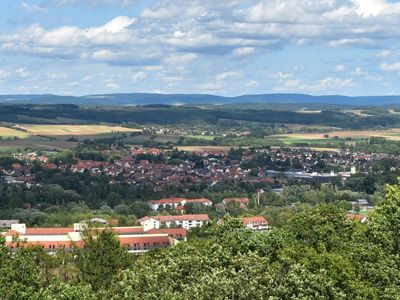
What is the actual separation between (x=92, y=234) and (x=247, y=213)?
58.4 meters

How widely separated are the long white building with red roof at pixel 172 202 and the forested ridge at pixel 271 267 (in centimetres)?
7932

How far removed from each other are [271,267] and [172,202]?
3697 inches

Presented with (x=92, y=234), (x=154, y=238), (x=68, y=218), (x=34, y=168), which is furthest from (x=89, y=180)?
(x=92, y=234)

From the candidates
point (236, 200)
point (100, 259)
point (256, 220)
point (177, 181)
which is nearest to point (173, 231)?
point (256, 220)

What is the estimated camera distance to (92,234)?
47.8m

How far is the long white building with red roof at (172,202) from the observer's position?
120 meters

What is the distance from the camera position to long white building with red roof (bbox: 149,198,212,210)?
119688 millimetres

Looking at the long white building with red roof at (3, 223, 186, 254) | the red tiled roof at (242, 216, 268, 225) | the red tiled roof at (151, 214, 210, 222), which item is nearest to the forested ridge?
the long white building with red roof at (3, 223, 186, 254)

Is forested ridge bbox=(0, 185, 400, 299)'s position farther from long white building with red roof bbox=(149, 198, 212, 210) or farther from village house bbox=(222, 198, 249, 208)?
long white building with red roof bbox=(149, 198, 212, 210)

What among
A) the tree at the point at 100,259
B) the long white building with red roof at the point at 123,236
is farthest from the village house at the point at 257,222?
the tree at the point at 100,259

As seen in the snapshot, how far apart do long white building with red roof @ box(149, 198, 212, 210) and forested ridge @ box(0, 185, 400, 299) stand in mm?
79318

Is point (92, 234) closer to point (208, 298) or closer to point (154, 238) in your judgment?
point (208, 298)

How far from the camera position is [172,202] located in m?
122

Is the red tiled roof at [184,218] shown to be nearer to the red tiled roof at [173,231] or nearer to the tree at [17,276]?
the red tiled roof at [173,231]
